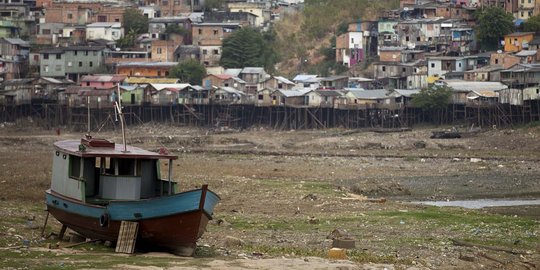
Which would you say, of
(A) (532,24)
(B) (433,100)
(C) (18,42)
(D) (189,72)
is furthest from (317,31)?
(B) (433,100)

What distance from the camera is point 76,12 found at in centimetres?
11275

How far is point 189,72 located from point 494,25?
72.6 feet

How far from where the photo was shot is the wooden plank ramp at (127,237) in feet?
102

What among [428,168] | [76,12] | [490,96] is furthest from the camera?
[76,12]

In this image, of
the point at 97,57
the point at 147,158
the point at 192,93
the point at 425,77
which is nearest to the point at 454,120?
the point at 425,77

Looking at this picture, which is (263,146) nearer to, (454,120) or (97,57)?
(454,120)

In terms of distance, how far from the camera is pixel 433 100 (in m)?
85.2

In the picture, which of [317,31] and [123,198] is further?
[317,31]

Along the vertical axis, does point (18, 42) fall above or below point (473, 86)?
above

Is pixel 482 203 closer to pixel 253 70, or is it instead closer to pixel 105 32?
pixel 253 70

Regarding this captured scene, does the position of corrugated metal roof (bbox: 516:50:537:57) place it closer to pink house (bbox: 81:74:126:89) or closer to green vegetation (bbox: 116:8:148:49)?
pink house (bbox: 81:74:126:89)

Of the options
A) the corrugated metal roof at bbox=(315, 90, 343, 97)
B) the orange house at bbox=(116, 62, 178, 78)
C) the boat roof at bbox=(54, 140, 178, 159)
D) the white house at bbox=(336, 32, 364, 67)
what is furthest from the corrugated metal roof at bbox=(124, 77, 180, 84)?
the boat roof at bbox=(54, 140, 178, 159)

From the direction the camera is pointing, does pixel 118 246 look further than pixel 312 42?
No

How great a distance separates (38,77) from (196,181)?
160 ft
